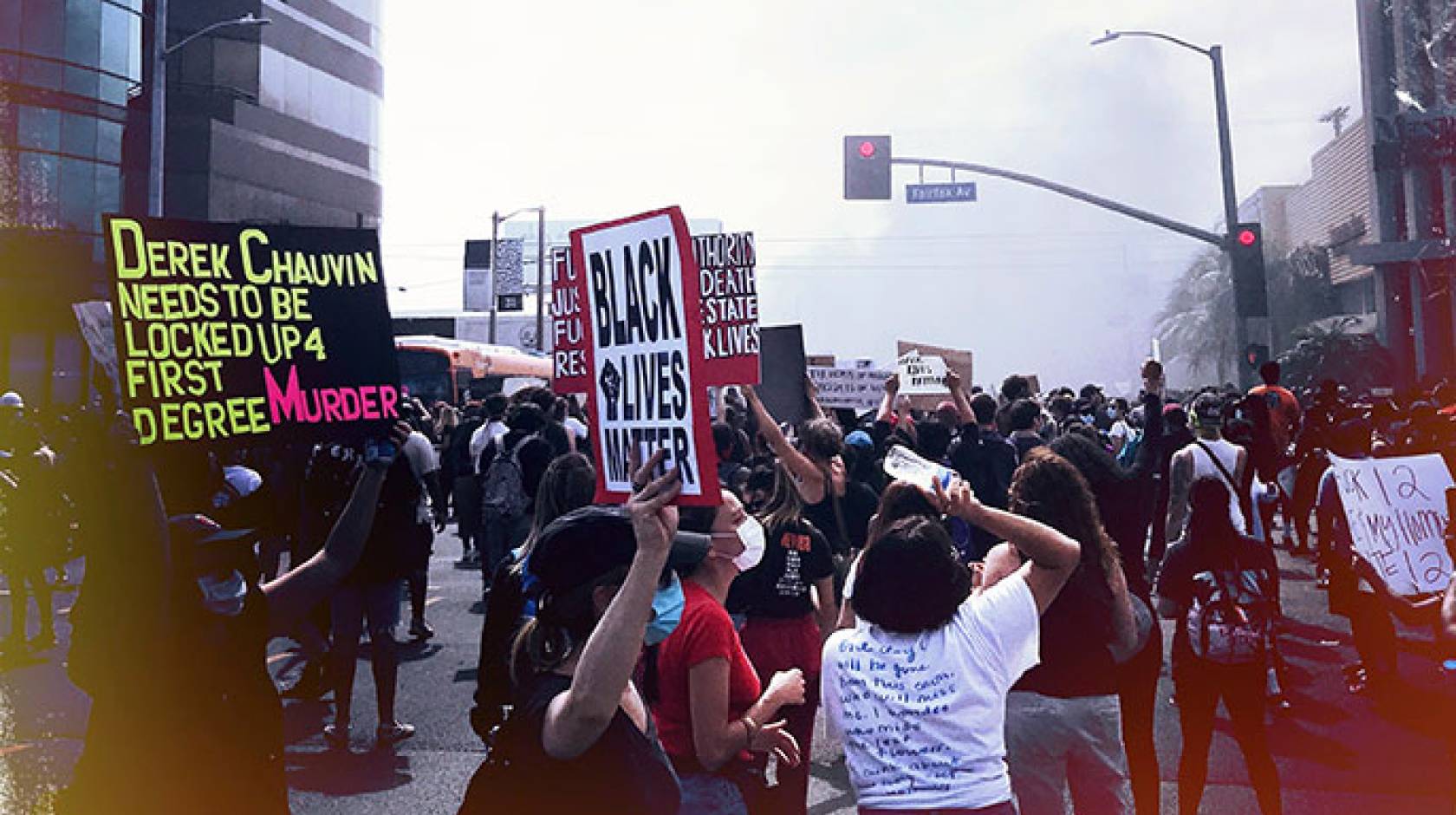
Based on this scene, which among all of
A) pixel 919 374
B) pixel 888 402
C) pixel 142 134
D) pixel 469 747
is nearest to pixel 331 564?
pixel 469 747

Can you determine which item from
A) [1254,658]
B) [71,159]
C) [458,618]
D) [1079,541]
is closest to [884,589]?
[1079,541]

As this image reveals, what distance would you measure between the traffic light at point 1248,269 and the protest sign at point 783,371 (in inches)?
450

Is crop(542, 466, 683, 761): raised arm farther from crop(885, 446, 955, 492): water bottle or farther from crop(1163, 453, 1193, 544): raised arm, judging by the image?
crop(1163, 453, 1193, 544): raised arm

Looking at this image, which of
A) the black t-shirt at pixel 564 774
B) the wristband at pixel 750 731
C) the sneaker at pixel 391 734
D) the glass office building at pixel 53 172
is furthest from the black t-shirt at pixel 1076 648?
the glass office building at pixel 53 172

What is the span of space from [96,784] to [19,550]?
7.46 m

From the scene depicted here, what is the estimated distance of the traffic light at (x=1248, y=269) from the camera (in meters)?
17.9

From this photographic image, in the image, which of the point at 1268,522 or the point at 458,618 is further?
the point at 458,618

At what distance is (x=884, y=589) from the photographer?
9.77 ft

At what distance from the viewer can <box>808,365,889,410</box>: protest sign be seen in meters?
12.2

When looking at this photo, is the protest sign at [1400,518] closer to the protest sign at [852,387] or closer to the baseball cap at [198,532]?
the baseball cap at [198,532]

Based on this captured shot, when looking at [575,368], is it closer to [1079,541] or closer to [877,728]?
[1079,541]

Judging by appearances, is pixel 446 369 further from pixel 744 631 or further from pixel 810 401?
pixel 744 631

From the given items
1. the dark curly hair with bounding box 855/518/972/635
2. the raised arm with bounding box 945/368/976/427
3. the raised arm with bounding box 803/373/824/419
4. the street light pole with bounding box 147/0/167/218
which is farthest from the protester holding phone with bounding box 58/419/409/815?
the street light pole with bounding box 147/0/167/218

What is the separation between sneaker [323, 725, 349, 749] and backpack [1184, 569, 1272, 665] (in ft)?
14.5
